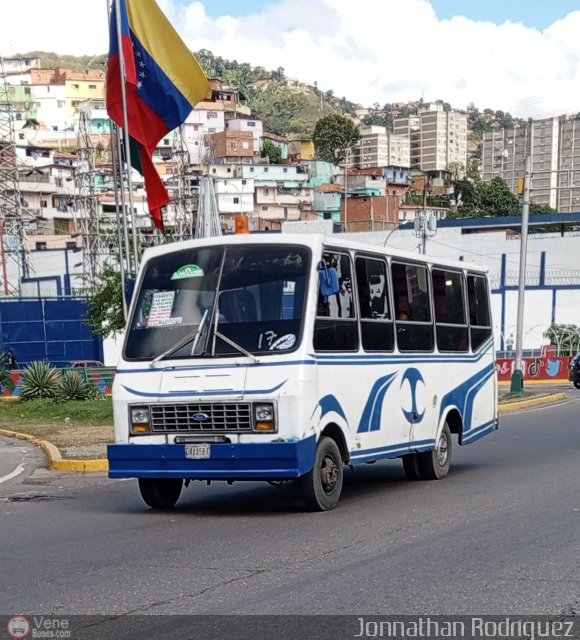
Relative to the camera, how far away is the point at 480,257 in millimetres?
67875

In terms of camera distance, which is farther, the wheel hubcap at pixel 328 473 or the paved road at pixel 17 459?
the paved road at pixel 17 459

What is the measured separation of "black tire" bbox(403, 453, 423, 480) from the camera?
44.4 ft

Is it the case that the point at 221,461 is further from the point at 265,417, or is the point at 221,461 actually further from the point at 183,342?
the point at 183,342

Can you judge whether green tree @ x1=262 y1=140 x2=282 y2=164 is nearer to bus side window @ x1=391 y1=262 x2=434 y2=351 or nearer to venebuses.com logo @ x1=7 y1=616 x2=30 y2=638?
bus side window @ x1=391 y1=262 x2=434 y2=351

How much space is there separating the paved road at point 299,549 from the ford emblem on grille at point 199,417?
1.02 metres

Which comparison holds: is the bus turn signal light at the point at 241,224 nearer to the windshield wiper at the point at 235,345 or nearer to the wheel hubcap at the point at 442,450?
the windshield wiper at the point at 235,345

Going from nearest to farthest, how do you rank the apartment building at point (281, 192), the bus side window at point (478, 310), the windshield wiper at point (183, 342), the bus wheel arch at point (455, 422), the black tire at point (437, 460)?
the windshield wiper at point (183, 342) < the black tire at point (437, 460) < the bus wheel arch at point (455, 422) < the bus side window at point (478, 310) < the apartment building at point (281, 192)

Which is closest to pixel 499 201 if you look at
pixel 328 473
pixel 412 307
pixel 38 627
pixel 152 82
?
pixel 152 82

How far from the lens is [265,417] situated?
10.0 m

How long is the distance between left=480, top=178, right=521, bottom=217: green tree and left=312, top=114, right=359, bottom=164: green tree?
2211cm

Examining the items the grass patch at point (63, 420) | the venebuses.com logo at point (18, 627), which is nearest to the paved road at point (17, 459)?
the grass patch at point (63, 420)

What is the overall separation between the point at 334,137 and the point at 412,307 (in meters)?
126

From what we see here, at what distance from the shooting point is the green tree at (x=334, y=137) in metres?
135

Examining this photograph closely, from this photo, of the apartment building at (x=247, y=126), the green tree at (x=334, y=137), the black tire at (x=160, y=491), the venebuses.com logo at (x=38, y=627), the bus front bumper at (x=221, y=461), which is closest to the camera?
the venebuses.com logo at (x=38, y=627)
